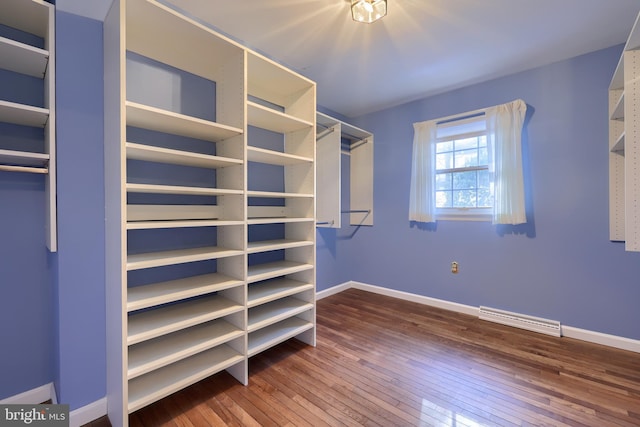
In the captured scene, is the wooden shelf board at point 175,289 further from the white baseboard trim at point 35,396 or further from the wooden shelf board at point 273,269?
the white baseboard trim at point 35,396

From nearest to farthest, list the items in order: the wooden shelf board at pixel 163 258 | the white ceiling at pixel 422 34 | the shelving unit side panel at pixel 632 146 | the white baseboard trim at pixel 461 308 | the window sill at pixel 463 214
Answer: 1. the wooden shelf board at pixel 163 258
2. the shelving unit side panel at pixel 632 146
3. the white ceiling at pixel 422 34
4. the white baseboard trim at pixel 461 308
5. the window sill at pixel 463 214

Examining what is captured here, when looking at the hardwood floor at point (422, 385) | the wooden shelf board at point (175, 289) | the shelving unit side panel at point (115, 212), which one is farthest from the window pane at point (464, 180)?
the shelving unit side panel at point (115, 212)

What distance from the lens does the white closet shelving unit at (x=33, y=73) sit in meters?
1.25

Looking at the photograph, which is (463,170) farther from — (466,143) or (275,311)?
(275,311)

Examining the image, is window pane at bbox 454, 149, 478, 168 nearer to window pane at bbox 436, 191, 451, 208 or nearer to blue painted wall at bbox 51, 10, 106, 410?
window pane at bbox 436, 191, 451, 208

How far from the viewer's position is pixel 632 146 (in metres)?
1.57

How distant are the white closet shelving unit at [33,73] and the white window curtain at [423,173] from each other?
3146mm

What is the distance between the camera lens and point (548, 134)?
251cm

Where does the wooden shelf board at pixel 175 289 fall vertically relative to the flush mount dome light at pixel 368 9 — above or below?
below

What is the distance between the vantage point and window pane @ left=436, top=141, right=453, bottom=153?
10.3 ft

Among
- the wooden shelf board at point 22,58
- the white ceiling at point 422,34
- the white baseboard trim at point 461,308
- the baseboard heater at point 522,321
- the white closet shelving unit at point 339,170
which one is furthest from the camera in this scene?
the white closet shelving unit at point 339,170

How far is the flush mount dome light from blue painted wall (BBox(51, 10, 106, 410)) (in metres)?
1.52

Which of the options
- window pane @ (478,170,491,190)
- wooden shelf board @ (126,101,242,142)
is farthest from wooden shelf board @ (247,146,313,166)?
window pane @ (478,170,491,190)

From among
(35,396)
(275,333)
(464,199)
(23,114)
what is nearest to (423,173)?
(464,199)
